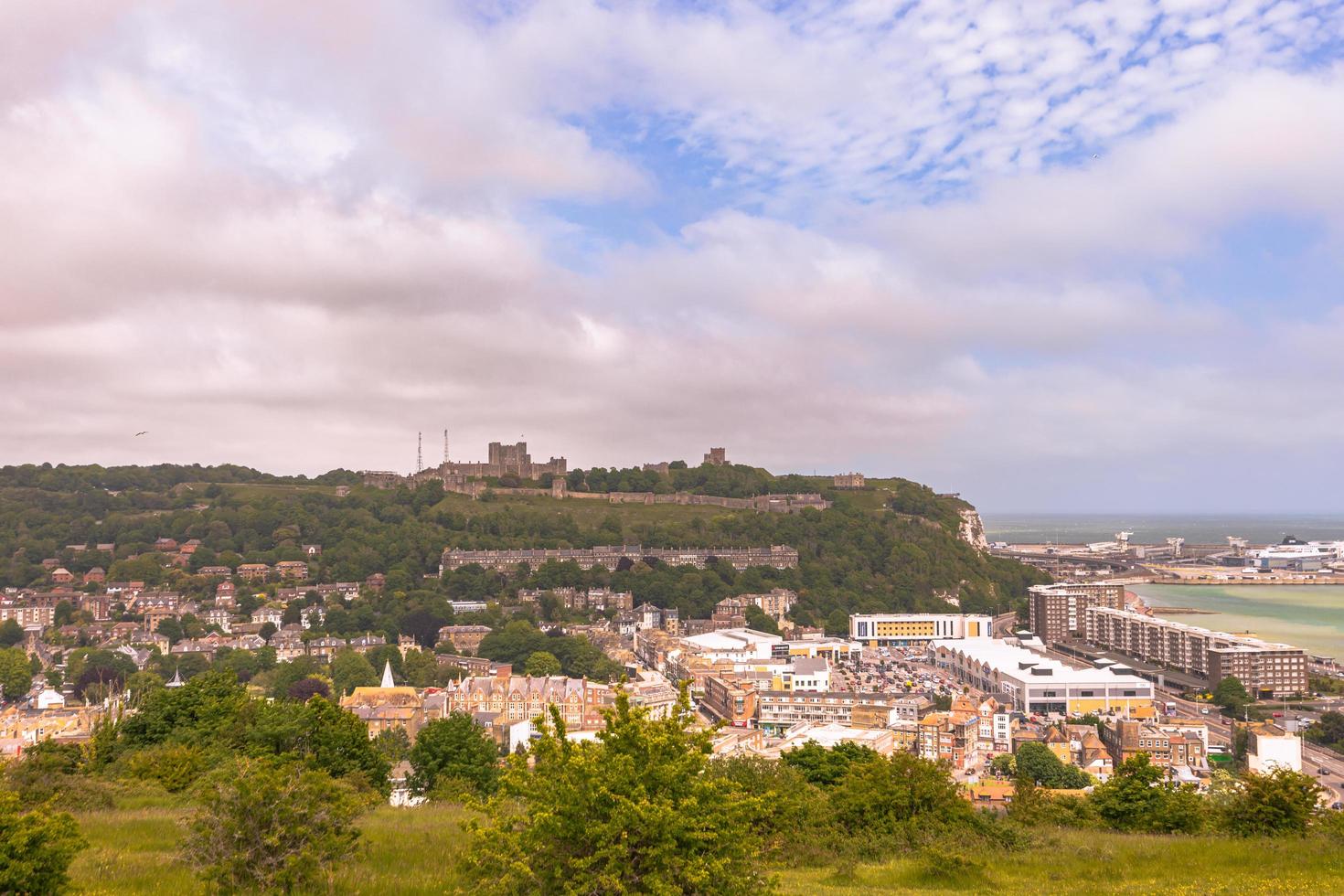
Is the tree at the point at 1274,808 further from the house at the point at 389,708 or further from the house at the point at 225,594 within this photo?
the house at the point at 225,594

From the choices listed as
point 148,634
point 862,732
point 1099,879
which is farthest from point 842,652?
point 1099,879

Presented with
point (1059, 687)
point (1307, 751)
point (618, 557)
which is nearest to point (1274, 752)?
point (1307, 751)

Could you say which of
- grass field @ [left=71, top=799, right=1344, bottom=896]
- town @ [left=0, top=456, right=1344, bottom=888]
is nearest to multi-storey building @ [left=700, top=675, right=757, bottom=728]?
town @ [left=0, top=456, right=1344, bottom=888]

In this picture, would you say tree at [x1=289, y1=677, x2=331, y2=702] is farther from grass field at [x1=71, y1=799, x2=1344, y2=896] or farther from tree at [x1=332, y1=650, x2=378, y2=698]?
grass field at [x1=71, y1=799, x2=1344, y2=896]

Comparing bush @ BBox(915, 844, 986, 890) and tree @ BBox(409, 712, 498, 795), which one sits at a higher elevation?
bush @ BBox(915, 844, 986, 890)

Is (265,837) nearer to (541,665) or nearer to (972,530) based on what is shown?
(541,665)

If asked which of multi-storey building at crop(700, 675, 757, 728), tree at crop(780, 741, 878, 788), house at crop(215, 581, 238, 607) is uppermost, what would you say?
tree at crop(780, 741, 878, 788)

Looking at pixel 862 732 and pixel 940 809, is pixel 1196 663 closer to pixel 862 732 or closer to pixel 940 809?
pixel 862 732
